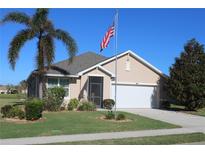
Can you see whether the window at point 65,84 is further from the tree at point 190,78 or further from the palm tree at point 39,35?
the tree at point 190,78

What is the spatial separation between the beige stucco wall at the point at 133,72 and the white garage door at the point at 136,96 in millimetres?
625

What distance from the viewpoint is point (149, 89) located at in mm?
30812

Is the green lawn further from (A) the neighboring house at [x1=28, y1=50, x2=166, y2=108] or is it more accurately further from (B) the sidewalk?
(A) the neighboring house at [x1=28, y1=50, x2=166, y2=108]

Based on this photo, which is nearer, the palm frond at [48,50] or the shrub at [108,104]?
the palm frond at [48,50]

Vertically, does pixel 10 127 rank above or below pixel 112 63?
below

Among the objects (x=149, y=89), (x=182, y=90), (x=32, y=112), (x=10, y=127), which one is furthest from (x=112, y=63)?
(x=10, y=127)

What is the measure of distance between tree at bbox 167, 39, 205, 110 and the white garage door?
2.58m

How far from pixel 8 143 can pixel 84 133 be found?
3420 millimetres

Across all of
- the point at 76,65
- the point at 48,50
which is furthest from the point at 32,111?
the point at 76,65

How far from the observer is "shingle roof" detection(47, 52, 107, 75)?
27097mm

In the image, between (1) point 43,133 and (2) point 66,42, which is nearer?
(1) point 43,133

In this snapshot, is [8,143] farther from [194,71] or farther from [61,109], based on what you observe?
[194,71]

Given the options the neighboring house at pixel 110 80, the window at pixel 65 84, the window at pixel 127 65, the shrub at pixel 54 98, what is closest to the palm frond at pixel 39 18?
the neighboring house at pixel 110 80

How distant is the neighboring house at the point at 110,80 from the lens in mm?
27109
